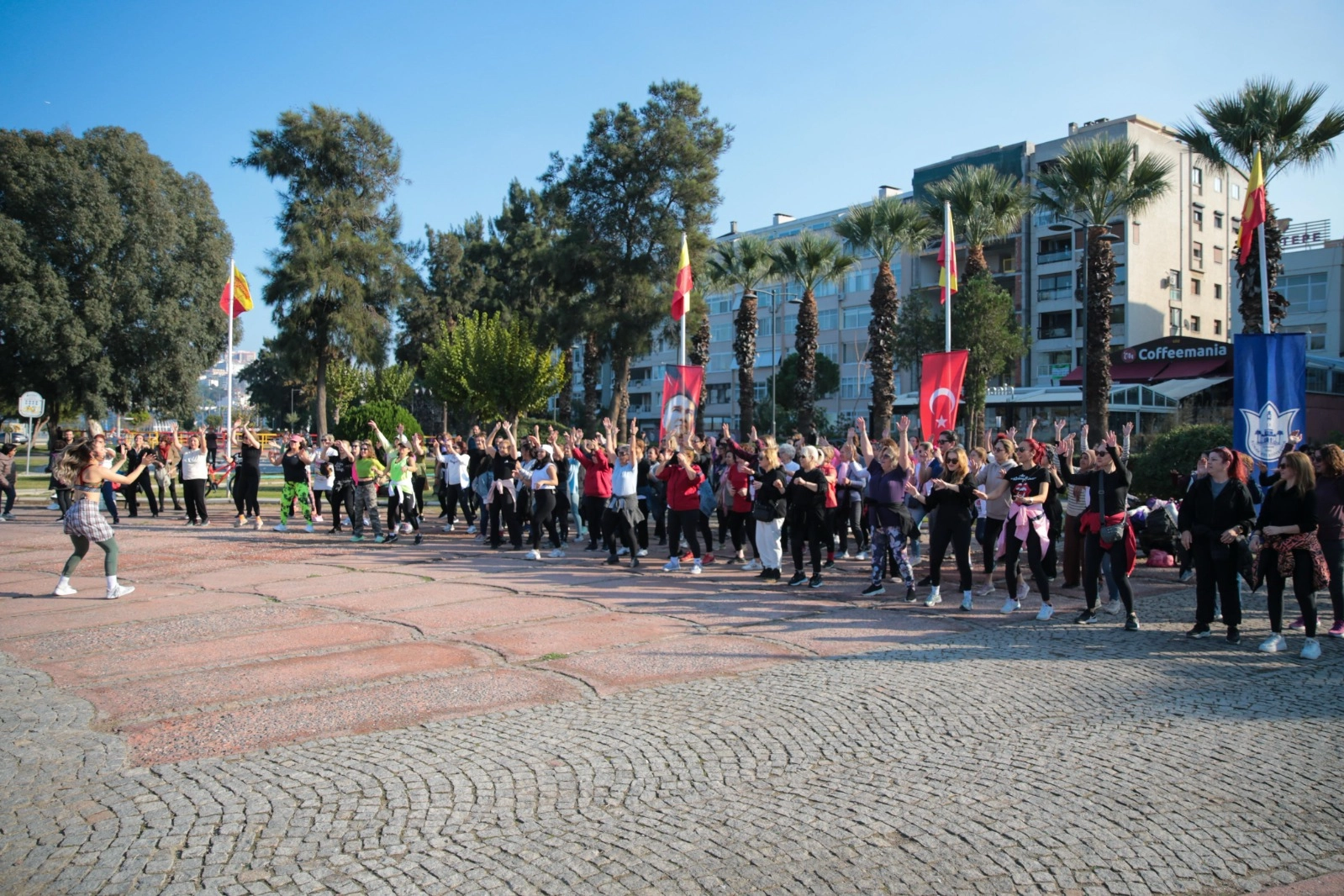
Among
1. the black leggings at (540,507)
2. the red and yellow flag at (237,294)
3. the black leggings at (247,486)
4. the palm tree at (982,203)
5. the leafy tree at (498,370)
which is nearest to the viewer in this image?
the black leggings at (540,507)

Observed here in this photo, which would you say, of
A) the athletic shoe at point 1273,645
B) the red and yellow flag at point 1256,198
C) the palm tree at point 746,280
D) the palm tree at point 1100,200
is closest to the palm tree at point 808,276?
the palm tree at point 746,280

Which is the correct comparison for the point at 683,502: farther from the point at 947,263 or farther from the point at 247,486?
the point at 947,263

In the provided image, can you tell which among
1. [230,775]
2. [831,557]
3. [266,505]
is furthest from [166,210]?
[230,775]

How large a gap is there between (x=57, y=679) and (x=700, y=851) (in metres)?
5.60

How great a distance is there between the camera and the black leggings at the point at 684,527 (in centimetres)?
1296

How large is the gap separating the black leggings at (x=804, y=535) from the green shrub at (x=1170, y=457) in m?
10.8

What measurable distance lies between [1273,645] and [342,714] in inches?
300

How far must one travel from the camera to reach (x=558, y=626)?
8.95 metres

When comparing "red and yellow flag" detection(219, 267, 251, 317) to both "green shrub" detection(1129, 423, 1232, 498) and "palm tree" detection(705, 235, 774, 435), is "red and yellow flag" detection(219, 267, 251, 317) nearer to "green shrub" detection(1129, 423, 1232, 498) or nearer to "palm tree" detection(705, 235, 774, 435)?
"palm tree" detection(705, 235, 774, 435)

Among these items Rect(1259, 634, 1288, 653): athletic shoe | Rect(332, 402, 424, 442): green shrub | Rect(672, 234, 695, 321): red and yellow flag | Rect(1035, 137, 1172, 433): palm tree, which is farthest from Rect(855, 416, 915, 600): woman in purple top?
Rect(332, 402, 424, 442): green shrub

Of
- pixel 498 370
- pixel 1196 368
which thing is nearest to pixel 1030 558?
pixel 498 370

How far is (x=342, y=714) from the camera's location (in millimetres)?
6129

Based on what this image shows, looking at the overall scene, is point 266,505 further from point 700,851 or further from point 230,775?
point 700,851

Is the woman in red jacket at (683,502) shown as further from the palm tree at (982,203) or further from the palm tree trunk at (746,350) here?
the palm tree trunk at (746,350)
